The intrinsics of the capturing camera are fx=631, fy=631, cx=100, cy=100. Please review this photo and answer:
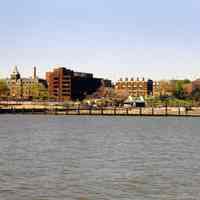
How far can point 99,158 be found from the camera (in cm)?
4750

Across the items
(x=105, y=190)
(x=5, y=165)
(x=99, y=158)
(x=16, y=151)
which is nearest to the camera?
(x=105, y=190)

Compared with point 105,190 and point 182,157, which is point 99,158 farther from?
point 105,190

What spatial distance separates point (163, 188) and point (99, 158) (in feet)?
50.1

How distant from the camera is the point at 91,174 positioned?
3722 cm

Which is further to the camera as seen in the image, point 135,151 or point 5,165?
point 135,151

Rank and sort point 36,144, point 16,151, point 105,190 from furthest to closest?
1. point 36,144
2. point 16,151
3. point 105,190

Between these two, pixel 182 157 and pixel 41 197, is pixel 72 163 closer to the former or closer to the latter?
pixel 182 157

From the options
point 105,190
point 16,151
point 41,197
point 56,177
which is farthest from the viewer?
point 16,151

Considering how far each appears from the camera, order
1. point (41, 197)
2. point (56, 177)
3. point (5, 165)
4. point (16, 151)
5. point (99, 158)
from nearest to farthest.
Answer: point (41, 197)
point (56, 177)
point (5, 165)
point (99, 158)
point (16, 151)

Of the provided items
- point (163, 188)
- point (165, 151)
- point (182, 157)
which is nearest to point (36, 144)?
point (165, 151)

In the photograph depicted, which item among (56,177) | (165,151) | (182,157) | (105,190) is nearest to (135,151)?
(165,151)

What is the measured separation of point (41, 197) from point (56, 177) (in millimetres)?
5995

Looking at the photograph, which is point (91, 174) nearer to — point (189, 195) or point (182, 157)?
point (189, 195)

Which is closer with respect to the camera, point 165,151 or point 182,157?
point 182,157
